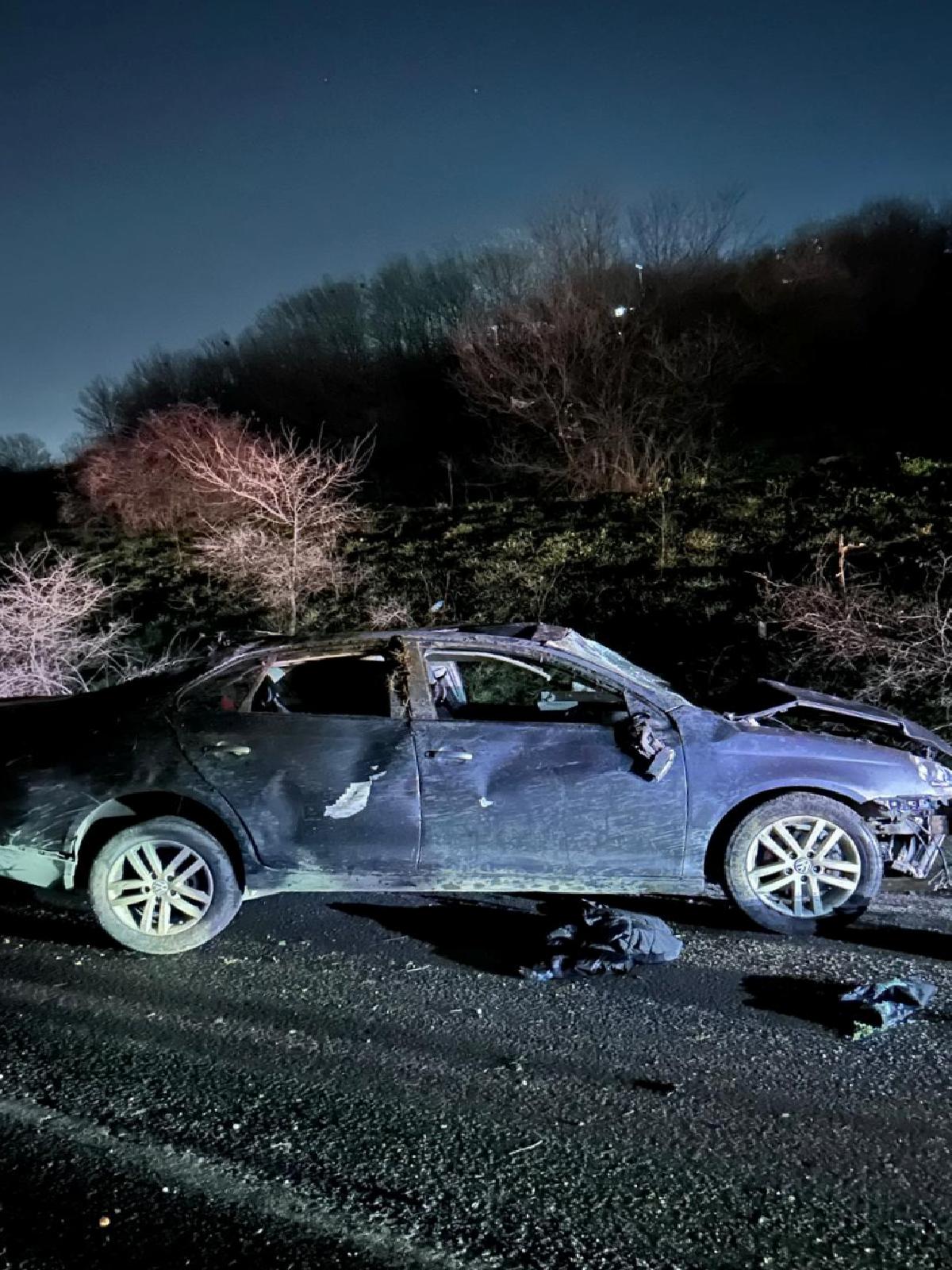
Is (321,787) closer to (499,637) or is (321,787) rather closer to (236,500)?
(499,637)

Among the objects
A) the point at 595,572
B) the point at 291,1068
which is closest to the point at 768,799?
the point at 291,1068

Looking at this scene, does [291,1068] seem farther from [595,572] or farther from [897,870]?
[595,572]

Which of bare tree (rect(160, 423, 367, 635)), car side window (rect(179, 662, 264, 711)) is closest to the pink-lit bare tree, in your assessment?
bare tree (rect(160, 423, 367, 635))

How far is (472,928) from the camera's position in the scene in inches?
196

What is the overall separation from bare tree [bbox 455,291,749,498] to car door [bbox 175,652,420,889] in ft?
46.9

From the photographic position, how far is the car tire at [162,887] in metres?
4.74

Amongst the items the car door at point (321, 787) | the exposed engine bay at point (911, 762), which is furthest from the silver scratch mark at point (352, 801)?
the exposed engine bay at point (911, 762)

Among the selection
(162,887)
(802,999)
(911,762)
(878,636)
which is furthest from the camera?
(878,636)

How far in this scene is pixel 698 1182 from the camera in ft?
9.47

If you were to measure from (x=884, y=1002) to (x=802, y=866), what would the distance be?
0.87 m

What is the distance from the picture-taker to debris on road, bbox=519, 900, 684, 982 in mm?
4402

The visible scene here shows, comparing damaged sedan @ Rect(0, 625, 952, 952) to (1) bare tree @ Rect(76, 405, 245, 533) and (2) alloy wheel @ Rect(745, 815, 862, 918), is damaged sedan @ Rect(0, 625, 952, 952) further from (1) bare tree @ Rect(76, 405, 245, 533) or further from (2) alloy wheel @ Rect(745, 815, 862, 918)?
(1) bare tree @ Rect(76, 405, 245, 533)

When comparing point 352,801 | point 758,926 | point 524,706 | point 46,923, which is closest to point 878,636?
point 524,706

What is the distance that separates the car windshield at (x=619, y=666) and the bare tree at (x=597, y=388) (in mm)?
13277
